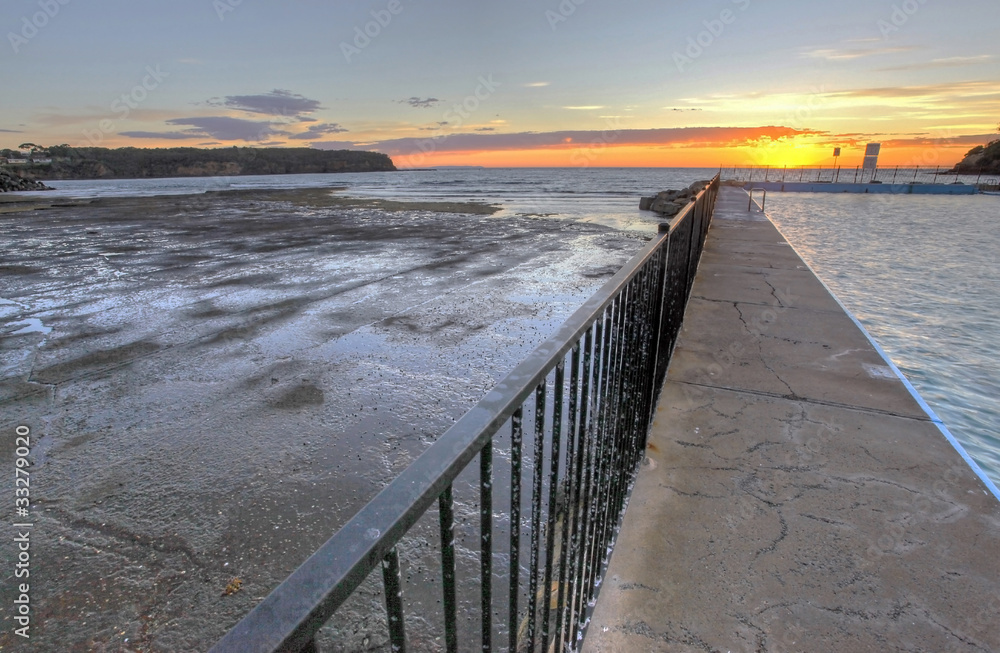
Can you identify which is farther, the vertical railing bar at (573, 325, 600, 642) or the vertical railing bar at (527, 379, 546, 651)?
the vertical railing bar at (573, 325, 600, 642)

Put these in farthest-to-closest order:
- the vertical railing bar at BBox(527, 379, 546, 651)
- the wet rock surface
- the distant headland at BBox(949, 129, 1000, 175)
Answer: the distant headland at BBox(949, 129, 1000, 175) → the wet rock surface → the vertical railing bar at BBox(527, 379, 546, 651)

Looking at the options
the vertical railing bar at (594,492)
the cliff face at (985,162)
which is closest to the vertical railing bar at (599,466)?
the vertical railing bar at (594,492)

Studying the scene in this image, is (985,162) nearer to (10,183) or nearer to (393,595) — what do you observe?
(393,595)

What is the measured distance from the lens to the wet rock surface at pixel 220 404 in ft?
8.93

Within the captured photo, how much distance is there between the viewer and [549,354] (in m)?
1.37

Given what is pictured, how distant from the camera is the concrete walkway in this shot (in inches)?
78.7

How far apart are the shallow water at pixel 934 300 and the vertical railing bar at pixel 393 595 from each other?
14.5ft

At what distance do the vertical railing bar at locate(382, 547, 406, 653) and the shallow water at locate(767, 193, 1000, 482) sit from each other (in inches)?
174

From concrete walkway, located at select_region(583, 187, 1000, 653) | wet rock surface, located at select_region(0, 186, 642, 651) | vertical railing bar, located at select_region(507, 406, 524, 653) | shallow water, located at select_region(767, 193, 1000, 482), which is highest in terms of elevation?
vertical railing bar, located at select_region(507, 406, 524, 653)

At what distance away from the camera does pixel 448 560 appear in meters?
0.94

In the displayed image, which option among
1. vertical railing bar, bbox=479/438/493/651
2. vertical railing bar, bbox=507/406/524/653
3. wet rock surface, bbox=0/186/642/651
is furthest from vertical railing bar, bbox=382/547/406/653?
wet rock surface, bbox=0/186/642/651

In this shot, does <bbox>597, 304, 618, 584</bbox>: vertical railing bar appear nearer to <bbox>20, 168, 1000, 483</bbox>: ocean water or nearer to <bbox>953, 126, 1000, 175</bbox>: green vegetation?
<bbox>20, 168, 1000, 483</bbox>: ocean water

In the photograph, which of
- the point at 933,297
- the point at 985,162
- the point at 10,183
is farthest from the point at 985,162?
the point at 10,183

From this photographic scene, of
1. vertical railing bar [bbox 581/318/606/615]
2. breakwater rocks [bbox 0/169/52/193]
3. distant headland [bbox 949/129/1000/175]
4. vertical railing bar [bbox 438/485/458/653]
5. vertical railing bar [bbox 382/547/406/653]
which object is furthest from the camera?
distant headland [bbox 949/129/1000/175]
